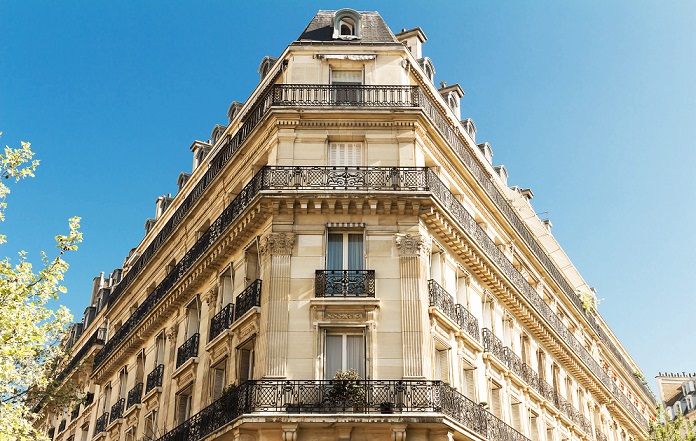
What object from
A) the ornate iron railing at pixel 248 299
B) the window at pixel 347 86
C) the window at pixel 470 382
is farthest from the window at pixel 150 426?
the window at pixel 347 86

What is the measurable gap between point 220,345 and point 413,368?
18.4 feet

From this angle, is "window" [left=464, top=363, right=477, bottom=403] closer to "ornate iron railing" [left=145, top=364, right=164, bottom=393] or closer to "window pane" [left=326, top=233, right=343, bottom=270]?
"window pane" [left=326, top=233, right=343, bottom=270]

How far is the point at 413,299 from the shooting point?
17812 mm

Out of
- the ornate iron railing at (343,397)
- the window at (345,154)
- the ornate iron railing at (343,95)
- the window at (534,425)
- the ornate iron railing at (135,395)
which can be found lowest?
the ornate iron railing at (343,397)

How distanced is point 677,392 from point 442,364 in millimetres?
57234

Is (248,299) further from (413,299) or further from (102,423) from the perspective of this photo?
(102,423)

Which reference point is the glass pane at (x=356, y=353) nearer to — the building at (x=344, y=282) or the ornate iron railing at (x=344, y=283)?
the building at (x=344, y=282)

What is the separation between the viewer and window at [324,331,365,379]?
17141 mm

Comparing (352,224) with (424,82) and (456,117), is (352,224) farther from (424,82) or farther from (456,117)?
(456,117)

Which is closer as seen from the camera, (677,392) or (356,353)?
(356,353)

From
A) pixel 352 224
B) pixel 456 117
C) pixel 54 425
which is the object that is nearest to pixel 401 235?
pixel 352 224

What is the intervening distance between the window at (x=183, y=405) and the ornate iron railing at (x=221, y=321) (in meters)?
1.85

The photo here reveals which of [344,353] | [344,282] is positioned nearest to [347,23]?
[344,282]

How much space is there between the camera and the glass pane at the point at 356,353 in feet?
56.2
